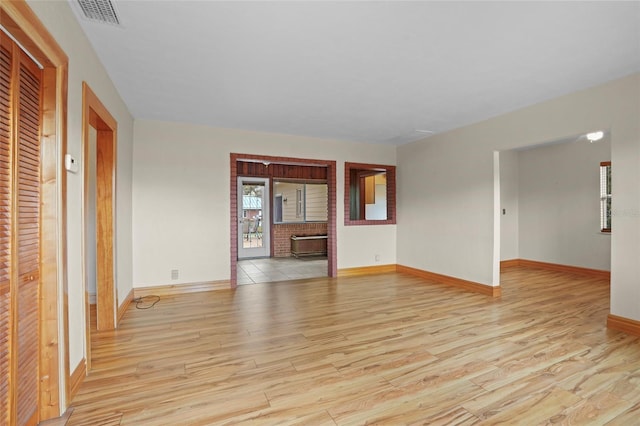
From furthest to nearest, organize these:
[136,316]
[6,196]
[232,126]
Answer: [232,126]
[136,316]
[6,196]

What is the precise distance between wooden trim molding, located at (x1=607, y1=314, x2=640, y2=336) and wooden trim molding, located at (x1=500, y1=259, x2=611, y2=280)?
3080 mm

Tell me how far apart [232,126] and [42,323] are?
3611 millimetres

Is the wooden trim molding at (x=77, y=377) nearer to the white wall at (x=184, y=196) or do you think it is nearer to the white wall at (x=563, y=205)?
the white wall at (x=184, y=196)

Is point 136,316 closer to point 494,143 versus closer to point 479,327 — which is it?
point 479,327

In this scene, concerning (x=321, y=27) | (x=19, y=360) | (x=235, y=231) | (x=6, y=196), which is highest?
(x=321, y=27)

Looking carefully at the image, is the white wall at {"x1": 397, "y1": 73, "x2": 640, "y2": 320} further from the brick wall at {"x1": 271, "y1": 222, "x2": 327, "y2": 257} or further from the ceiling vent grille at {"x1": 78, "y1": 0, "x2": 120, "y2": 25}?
the ceiling vent grille at {"x1": 78, "y1": 0, "x2": 120, "y2": 25}

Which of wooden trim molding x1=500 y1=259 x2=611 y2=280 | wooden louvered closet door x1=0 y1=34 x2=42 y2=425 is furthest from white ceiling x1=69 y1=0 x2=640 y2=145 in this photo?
wooden trim molding x1=500 y1=259 x2=611 y2=280

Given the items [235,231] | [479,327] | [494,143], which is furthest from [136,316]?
[494,143]

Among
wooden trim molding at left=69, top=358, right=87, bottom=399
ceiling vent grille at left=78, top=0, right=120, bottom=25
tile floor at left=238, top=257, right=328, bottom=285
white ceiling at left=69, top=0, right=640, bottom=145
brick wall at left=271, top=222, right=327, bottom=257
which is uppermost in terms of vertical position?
white ceiling at left=69, top=0, right=640, bottom=145

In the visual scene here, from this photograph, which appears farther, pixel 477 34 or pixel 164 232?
pixel 164 232

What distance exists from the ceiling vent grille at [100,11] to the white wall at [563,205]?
7358 mm

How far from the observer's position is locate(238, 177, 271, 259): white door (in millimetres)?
8266

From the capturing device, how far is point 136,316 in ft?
11.8

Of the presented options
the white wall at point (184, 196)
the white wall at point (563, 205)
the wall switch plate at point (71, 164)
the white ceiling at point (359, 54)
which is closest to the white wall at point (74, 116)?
the wall switch plate at point (71, 164)
